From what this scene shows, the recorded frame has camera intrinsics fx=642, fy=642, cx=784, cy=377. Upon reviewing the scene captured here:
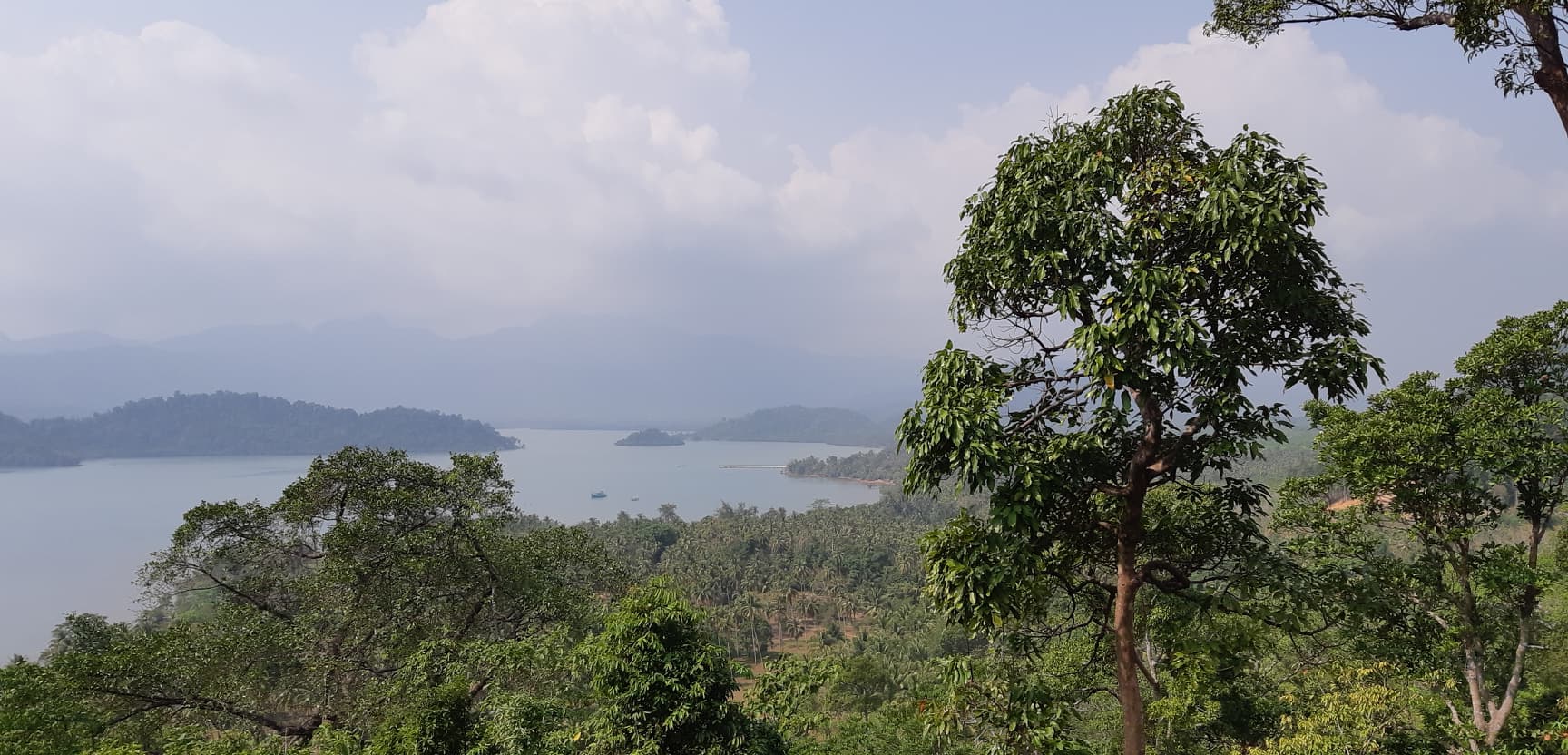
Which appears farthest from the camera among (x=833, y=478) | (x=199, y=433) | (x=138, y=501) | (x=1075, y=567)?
(x=199, y=433)

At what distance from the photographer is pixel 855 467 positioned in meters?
179

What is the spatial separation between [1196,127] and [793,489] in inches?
6183

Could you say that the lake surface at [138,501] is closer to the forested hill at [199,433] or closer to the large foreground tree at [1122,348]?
the forested hill at [199,433]

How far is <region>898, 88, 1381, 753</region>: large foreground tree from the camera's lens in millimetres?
3732

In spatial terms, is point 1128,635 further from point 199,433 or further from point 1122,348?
point 199,433

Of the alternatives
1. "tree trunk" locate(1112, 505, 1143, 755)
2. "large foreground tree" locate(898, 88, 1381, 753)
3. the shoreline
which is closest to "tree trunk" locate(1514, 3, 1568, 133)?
"large foreground tree" locate(898, 88, 1381, 753)

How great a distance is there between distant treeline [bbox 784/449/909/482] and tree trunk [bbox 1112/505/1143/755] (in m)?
160

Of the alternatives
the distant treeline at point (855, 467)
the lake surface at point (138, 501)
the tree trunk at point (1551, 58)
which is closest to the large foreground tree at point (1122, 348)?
the tree trunk at point (1551, 58)

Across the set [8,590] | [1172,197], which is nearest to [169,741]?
[1172,197]

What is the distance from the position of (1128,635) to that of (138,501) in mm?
162558

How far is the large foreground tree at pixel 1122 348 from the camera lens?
12.2ft

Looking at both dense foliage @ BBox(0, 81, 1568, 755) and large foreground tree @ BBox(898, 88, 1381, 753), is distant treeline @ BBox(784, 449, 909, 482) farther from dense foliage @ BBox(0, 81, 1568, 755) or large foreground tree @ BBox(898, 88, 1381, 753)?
large foreground tree @ BBox(898, 88, 1381, 753)

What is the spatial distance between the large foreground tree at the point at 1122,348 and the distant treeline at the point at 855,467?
16048 centimetres

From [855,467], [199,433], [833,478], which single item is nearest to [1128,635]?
[833,478]
